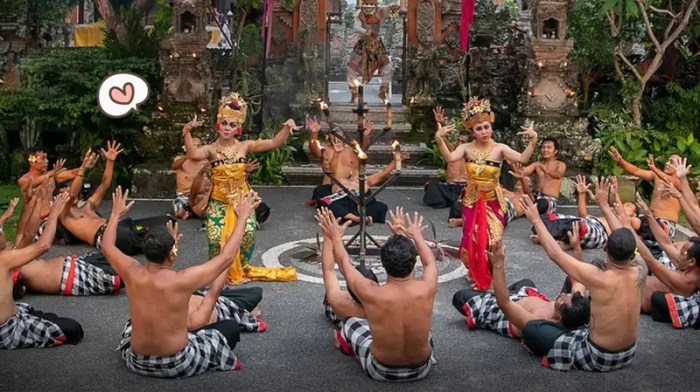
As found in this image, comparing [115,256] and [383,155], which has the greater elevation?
[115,256]

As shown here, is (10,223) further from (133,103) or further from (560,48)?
(560,48)

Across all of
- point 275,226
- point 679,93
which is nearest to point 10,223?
point 275,226

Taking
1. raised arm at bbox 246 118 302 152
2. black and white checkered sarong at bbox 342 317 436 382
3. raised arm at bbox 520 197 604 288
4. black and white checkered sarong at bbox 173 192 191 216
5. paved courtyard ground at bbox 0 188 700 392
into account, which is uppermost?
raised arm at bbox 246 118 302 152

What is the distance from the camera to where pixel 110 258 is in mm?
6230

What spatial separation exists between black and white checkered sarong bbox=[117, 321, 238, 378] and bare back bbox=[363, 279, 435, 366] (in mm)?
1190

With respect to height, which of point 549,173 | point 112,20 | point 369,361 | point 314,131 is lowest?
point 369,361

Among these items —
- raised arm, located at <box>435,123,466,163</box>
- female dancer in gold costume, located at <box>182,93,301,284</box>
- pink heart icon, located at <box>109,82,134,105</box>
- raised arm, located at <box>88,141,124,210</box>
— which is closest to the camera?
female dancer in gold costume, located at <box>182,93,301,284</box>

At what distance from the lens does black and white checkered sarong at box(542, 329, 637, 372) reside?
6.38 metres

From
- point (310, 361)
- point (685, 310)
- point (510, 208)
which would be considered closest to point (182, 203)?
point (510, 208)

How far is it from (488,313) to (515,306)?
21.4 inches

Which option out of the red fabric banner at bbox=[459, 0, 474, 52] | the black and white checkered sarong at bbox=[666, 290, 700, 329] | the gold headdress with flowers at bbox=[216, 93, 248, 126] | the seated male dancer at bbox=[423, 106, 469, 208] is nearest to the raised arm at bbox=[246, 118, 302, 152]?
the gold headdress with flowers at bbox=[216, 93, 248, 126]

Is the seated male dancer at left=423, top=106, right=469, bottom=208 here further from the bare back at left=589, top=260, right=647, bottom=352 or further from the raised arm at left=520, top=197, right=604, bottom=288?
the bare back at left=589, top=260, right=647, bottom=352

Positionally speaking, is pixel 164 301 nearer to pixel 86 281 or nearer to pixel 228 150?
pixel 86 281

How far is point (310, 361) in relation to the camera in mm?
6816
